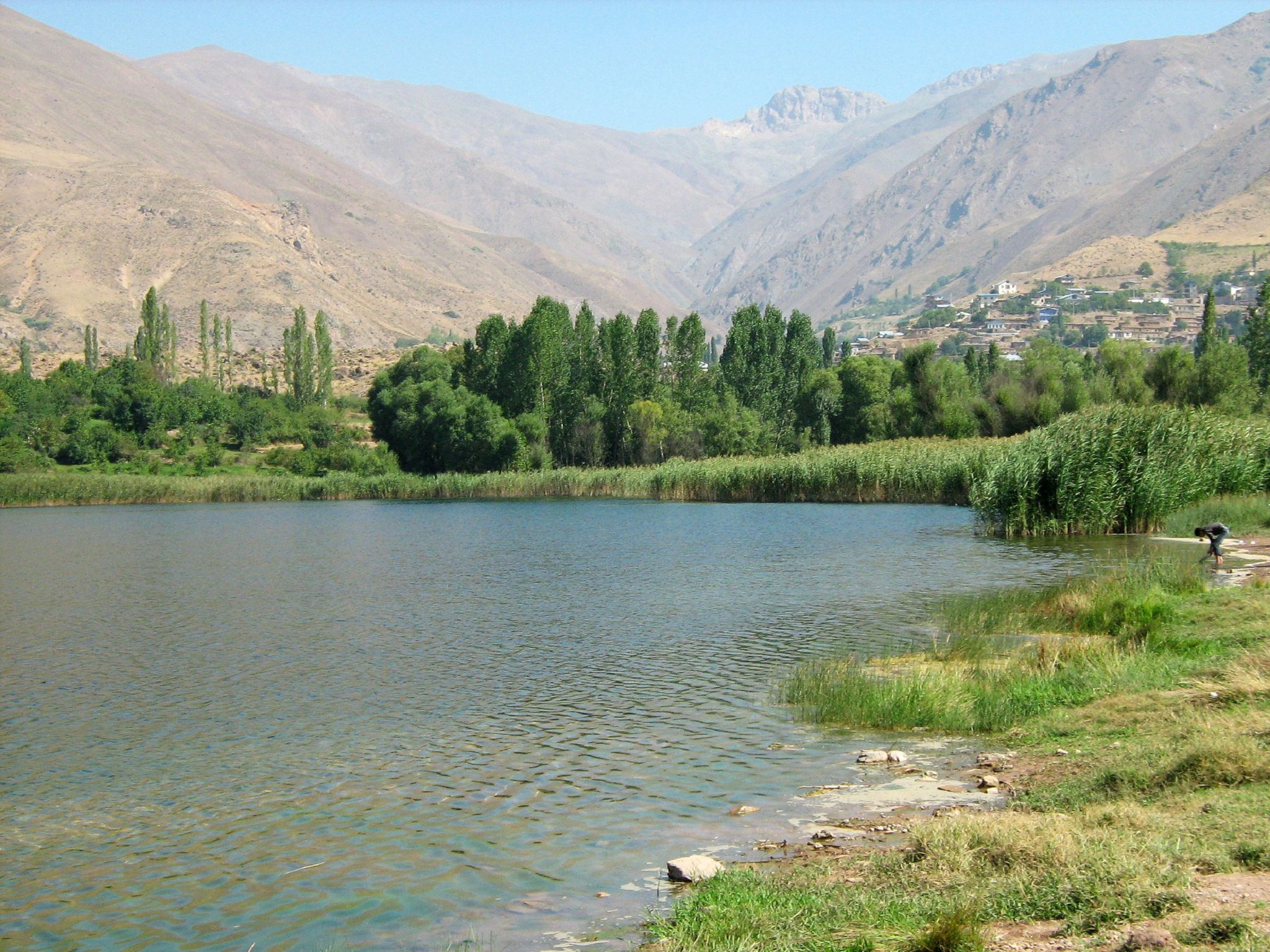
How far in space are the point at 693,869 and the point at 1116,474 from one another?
34.2m

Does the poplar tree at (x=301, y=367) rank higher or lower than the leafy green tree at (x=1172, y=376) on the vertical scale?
higher

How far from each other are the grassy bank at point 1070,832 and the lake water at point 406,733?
1.61 m

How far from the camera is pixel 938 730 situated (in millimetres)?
16547

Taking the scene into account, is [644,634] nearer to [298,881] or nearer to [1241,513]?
[298,881]

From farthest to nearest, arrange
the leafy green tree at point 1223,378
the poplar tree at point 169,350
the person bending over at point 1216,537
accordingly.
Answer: the poplar tree at point 169,350
the leafy green tree at point 1223,378
the person bending over at point 1216,537

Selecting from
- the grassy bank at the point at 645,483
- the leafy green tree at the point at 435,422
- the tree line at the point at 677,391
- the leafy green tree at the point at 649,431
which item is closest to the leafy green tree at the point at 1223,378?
the tree line at the point at 677,391

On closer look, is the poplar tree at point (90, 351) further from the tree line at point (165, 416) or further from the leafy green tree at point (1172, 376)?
the leafy green tree at point (1172, 376)

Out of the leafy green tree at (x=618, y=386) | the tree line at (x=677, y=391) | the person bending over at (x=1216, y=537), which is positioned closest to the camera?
the person bending over at (x=1216, y=537)

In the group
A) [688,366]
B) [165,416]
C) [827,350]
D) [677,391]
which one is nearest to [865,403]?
[688,366]

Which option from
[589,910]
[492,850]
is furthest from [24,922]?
[589,910]

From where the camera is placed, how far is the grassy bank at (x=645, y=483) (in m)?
66.1

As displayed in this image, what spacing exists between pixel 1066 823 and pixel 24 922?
10003mm

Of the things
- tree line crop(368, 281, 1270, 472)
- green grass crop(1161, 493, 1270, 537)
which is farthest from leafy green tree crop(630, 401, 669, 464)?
green grass crop(1161, 493, 1270, 537)

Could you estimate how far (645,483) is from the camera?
89000mm
